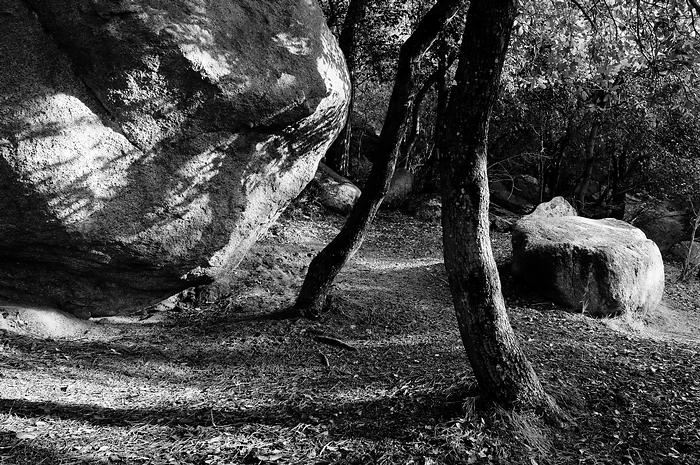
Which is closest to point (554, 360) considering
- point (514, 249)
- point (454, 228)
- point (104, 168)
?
point (454, 228)

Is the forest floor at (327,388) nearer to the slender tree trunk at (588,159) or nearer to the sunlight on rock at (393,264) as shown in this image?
the sunlight on rock at (393,264)

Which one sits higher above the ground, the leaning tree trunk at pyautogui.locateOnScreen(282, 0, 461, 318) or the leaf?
the leaning tree trunk at pyautogui.locateOnScreen(282, 0, 461, 318)

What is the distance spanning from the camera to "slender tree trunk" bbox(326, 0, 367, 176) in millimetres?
10445

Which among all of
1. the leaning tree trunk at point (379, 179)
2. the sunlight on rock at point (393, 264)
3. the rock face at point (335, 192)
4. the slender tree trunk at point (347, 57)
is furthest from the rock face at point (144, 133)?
the rock face at point (335, 192)

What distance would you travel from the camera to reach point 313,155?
5.89 m

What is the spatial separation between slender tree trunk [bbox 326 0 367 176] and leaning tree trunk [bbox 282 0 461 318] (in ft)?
10.6

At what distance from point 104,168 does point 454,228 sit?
3143mm

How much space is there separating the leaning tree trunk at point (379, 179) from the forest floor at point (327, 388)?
36cm

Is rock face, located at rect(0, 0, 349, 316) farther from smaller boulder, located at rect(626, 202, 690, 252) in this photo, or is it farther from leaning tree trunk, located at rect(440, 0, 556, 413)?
smaller boulder, located at rect(626, 202, 690, 252)

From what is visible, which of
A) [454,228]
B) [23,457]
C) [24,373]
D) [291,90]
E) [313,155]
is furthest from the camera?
[313,155]

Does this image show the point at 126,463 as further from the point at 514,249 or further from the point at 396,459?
the point at 514,249

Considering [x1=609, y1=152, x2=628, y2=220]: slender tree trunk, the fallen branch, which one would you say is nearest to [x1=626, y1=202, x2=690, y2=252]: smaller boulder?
[x1=609, y1=152, x2=628, y2=220]: slender tree trunk

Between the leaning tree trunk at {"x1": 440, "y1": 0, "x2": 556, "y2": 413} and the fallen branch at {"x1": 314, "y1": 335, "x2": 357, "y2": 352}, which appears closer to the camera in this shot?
the leaning tree trunk at {"x1": 440, "y1": 0, "x2": 556, "y2": 413}

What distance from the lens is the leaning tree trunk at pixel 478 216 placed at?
3256 mm
